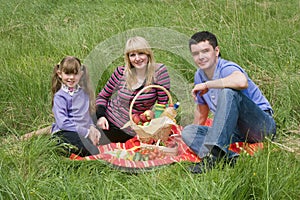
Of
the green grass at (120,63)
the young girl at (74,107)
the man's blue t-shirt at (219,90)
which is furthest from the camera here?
the young girl at (74,107)

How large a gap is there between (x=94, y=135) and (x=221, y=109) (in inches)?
46.1

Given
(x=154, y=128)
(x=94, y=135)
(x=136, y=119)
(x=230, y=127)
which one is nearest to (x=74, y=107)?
(x=94, y=135)

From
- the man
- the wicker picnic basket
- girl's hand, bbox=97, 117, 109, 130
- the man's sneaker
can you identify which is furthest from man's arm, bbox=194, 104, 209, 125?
girl's hand, bbox=97, 117, 109, 130

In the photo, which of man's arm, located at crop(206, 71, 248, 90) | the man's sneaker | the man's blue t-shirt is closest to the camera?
the man's sneaker

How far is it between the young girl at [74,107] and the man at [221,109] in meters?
0.79

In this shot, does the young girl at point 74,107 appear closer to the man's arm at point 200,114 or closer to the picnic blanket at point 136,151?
the picnic blanket at point 136,151

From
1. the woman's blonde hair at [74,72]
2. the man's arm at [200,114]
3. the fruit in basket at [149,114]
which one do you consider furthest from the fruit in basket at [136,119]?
the man's arm at [200,114]

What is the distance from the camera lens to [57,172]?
2.98m

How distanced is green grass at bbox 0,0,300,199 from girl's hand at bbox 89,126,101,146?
1.57 ft

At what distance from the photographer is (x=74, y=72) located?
142 inches

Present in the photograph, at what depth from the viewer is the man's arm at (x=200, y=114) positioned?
3.57 m

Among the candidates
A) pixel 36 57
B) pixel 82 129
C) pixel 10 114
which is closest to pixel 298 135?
pixel 82 129

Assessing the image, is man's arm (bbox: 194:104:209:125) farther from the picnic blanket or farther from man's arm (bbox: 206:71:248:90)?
man's arm (bbox: 206:71:248:90)

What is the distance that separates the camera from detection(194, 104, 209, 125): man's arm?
357cm
